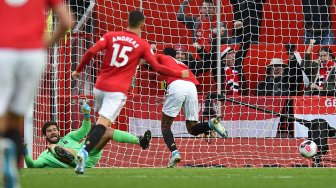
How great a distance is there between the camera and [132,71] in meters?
11.6

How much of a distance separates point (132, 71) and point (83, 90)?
5052mm

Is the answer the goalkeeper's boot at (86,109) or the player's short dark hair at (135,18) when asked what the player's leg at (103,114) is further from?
the goalkeeper's boot at (86,109)

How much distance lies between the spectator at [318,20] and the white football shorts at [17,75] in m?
11.7

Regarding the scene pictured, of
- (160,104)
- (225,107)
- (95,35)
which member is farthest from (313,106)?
(95,35)

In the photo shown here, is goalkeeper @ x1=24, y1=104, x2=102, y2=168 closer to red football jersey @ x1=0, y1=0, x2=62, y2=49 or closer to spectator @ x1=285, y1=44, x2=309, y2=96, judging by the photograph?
spectator @ x1=285, y1=44, x2=309, y2=96

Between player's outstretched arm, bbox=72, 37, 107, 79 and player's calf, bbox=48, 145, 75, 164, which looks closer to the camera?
player's outstretched arm, bbox=72, 37, 107, 79

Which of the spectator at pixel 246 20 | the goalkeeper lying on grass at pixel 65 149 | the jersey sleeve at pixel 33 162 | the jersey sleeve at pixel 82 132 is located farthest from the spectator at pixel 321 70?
the jersey sleeve at pixel 33 162

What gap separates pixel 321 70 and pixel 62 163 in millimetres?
5509

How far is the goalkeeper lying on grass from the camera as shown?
13469 mm

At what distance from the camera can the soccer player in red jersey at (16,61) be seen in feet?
21.7

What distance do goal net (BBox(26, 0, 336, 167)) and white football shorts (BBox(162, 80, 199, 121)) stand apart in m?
0.93

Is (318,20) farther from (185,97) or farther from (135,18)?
(135,18)

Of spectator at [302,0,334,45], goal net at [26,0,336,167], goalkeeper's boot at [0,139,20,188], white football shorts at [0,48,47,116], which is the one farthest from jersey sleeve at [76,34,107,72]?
spectator at [302,0,334,45]

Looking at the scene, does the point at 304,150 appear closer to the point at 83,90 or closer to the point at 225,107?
the point at 225,107
